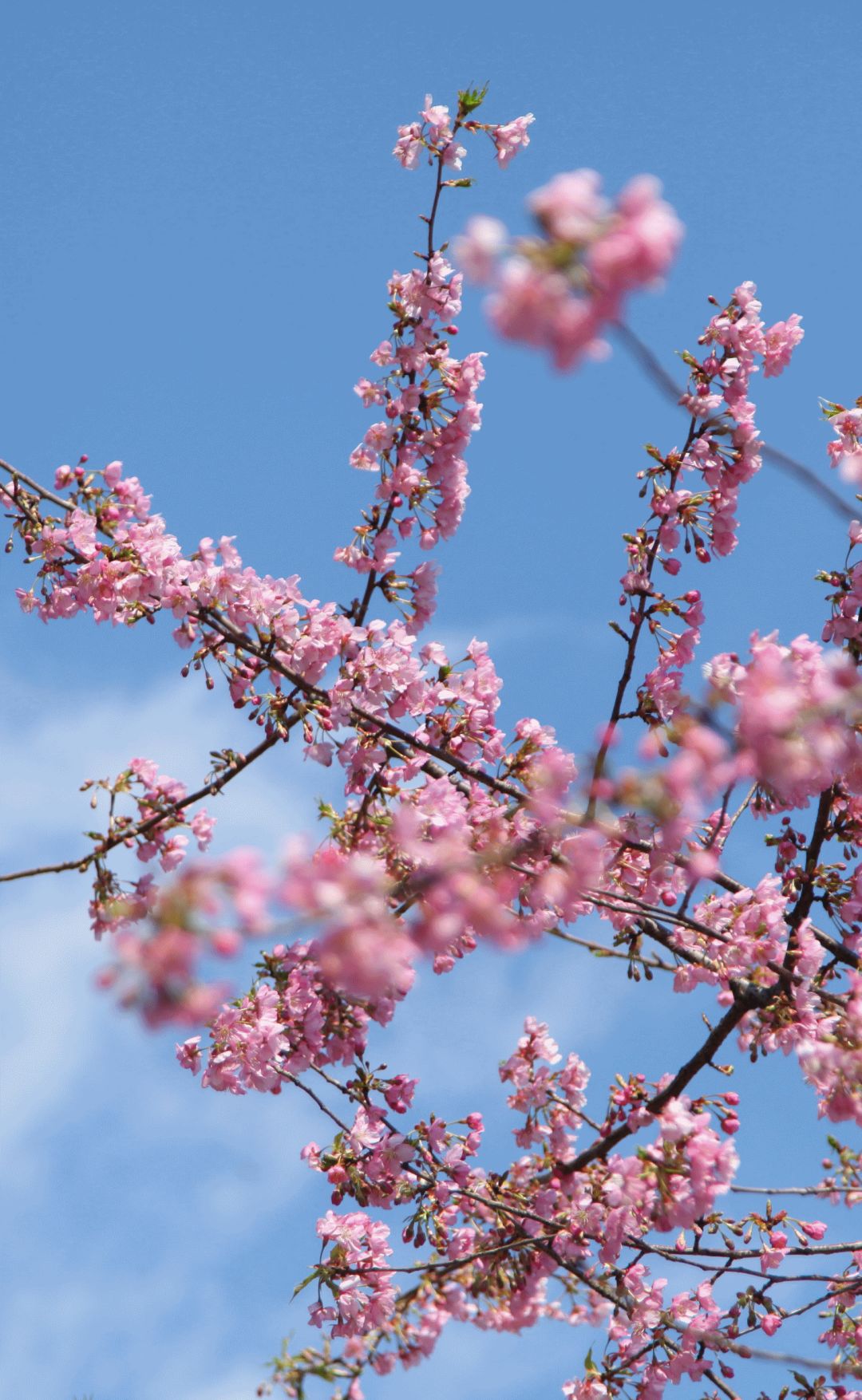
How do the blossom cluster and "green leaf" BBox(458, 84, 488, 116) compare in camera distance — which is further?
"green leaf" BBox(458, 84, 488, 116)

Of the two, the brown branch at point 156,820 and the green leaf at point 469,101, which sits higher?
the green leaf at point 469,101

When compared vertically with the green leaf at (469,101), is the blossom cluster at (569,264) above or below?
below

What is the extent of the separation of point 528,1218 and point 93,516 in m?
4.03

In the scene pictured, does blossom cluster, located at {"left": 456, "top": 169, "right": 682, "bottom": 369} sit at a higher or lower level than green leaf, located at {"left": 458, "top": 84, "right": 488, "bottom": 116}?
lower

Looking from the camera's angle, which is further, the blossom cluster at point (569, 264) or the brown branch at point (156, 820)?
the brown branch at point (156, 820)

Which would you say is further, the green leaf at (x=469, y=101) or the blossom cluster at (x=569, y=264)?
the green leaf at (x=469, y=101)

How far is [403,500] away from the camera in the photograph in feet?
18.8

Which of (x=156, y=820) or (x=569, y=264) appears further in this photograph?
(x=156, y=820)

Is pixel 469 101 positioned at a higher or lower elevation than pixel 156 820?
higher

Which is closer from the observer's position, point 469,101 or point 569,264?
point 569,264

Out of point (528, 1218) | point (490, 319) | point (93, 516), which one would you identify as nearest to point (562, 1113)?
point (528, 1218)

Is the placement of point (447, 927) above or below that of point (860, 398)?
below

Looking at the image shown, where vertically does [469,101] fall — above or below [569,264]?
above

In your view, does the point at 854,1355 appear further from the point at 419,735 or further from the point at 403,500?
the point at 403,500
